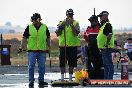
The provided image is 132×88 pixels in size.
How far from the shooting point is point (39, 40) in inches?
702

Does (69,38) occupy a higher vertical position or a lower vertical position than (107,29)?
lower

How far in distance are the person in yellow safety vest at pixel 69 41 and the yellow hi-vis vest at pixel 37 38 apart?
1.79 feet

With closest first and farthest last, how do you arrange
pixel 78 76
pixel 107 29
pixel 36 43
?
pixel 78 76
pixel 107 29
pixel 36 43

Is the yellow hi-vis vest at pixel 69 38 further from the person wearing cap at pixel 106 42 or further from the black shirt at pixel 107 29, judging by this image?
the black shirt at pixel 107 29

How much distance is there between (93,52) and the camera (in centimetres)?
1842

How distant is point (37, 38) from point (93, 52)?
1776 mm

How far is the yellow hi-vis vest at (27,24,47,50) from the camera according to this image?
17.8m

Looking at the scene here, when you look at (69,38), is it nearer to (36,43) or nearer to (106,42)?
(36,43)

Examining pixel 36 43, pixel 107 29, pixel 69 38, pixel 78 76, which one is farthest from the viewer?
pixel 69 38

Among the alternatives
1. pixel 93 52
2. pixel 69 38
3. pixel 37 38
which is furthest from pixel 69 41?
pixel 37 38

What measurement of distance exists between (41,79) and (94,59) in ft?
5.71

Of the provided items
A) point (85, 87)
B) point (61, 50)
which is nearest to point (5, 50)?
point (61, 50)

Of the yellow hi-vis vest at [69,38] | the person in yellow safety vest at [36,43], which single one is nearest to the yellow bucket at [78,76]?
the person in yellow safety vest at [36,43]

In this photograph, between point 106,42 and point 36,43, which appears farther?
point 36,43
